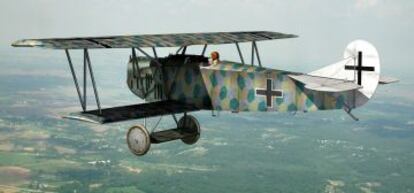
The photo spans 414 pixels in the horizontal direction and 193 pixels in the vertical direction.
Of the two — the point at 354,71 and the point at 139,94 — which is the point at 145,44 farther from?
the point at 354,71

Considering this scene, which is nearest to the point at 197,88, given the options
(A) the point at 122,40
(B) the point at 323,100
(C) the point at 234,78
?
(C) the point at 234,78

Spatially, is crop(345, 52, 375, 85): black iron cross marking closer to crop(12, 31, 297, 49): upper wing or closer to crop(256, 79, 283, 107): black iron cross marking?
crop(256, 79, 283, 107): black iron cross marking

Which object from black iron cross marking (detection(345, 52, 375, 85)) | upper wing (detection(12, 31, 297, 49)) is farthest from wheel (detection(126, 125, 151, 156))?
black iron cross marking (detection(345, 52, 375, 85))

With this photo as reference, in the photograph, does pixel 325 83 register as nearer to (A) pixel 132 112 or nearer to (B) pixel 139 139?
(A) pixel 132 112

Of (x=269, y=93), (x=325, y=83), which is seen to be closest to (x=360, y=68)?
(x=325, y=83)

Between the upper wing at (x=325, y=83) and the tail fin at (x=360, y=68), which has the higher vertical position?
the tail fin at (x=360, y=68)

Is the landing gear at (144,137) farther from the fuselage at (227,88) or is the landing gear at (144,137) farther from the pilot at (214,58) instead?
the pilot at (214,58)

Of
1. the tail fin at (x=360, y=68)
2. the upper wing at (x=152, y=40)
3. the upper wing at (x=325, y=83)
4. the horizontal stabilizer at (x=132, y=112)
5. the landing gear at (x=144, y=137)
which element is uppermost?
the upper wing at (x=152, y=40)

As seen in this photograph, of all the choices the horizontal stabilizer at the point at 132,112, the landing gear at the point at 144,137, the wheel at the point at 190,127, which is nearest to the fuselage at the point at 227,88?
the horizontal stabilizer at the point at 132,112
